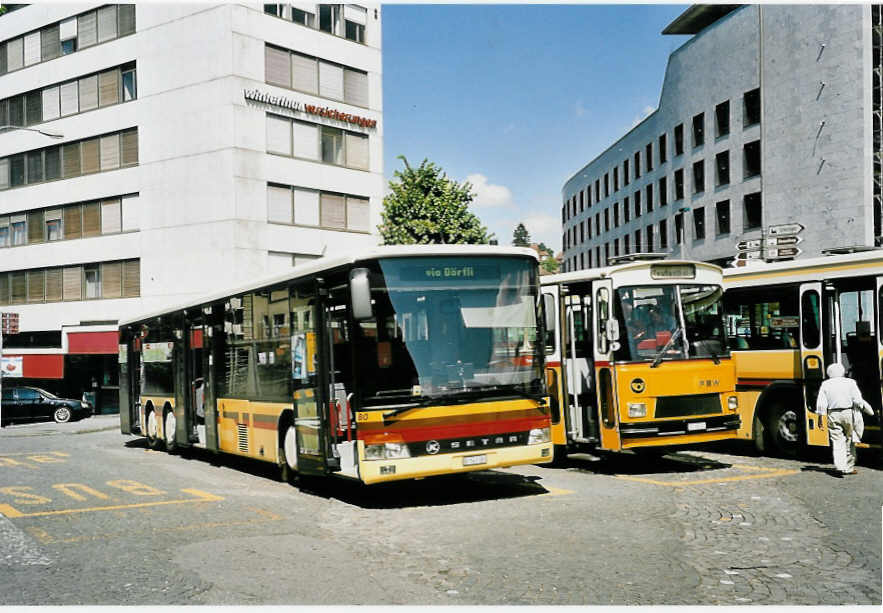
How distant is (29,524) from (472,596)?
5.88 m

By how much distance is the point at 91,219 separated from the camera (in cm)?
4316

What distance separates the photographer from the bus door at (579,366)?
46.6 ft

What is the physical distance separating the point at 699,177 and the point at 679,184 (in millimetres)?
3139

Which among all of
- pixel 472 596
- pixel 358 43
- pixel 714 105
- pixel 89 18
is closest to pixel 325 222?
pixel 358 43

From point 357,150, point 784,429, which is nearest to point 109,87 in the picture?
point 357,150

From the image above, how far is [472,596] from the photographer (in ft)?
22.4

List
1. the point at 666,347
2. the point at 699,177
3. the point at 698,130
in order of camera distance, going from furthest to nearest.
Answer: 1. the point at 699,177
2. the point at 698,130
3. the point at 666,347

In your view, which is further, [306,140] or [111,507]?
[306,140]

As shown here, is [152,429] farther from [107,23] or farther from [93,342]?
[107,23]

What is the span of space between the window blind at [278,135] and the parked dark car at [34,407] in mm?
13082

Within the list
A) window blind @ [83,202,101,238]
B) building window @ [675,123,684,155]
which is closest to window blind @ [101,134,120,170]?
window blind @ [83,202,101,238]

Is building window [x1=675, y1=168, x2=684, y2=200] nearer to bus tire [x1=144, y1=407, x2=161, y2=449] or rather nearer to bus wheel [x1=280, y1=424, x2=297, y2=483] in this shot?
bus tire [x1=144, y1=407, x2=161, y2=449]

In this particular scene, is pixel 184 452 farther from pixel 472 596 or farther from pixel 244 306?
pixel 472 596

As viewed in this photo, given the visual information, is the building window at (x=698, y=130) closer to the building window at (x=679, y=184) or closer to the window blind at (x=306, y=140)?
the building window at (x=679, y=184)
